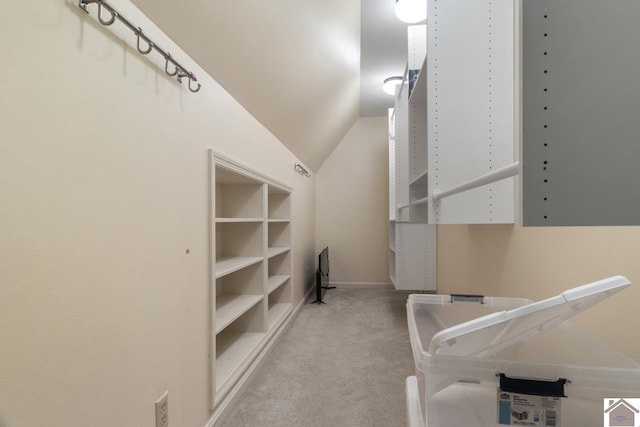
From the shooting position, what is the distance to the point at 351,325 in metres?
3.16

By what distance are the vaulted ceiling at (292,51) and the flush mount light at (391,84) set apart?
108 mm

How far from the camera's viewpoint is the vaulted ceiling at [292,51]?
Answer: 1.32m

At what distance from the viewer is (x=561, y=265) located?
3.91 ft

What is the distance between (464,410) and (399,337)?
7.38ft

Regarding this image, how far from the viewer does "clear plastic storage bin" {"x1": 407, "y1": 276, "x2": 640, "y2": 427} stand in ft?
2.03

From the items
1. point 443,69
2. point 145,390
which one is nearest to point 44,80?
point 145,390

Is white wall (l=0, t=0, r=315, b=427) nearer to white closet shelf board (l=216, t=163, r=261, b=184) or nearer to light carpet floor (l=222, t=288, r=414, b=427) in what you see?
white closet shelf board (l=216, t=163, r=261, b=184)

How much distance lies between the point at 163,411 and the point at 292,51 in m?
2.08

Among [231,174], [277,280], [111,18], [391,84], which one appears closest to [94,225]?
[111,18]

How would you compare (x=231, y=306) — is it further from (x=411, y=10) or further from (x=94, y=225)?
(x=411, y=10)

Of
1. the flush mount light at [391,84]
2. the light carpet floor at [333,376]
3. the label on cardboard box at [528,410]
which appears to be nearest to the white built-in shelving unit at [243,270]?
the light carpet floor at [333,376]

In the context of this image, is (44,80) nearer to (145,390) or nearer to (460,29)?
(145,390)

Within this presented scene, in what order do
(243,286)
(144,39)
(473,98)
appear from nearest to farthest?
(144,39) → (473,98) → (243,286)

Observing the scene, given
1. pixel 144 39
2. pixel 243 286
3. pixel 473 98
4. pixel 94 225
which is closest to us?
pixel 94 225
